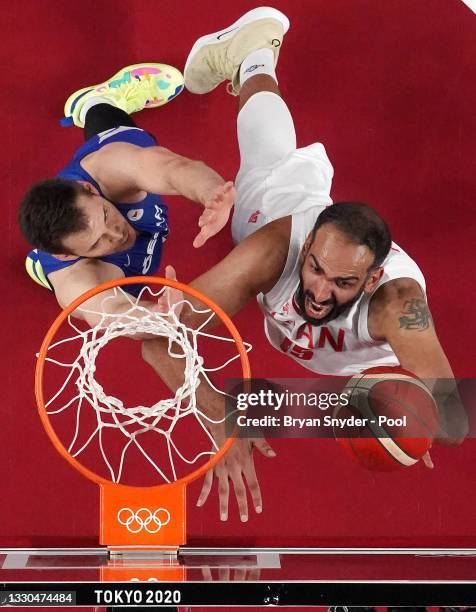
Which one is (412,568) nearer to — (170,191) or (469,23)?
(170,191)

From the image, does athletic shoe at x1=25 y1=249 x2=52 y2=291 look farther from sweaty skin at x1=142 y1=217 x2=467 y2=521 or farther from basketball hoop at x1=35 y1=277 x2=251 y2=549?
sweaty skin at x1=142 y1=217 x2=467 y2=521

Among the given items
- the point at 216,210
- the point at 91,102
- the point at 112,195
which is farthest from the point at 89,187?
the point at 216,210

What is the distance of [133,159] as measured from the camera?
302 centimetres

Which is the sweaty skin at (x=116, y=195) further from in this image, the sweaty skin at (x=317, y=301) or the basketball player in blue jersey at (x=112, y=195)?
the sweaty skin at (x=317, y=301)

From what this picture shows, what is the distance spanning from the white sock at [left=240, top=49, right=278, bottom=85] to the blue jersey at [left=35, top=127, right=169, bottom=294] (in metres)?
0.40

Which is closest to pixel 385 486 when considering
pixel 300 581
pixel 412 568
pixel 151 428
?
pixel 412 568

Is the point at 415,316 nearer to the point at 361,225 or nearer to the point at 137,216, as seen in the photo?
the point at 361,225

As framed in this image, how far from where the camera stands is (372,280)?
2.99 metres

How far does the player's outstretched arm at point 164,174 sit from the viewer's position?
297cm

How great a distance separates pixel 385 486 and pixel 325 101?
135 centimetres

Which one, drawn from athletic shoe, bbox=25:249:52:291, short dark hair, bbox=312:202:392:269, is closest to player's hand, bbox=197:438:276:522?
short dark hair, bbox=312:202:392:269

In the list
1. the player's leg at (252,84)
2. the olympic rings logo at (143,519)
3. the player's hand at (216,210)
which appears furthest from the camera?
the player's leg at (252,84)

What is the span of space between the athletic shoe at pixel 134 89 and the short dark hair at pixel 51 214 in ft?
0.83

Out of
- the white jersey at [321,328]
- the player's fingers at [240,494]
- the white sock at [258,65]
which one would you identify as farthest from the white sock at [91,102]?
the player's fingers at [240,494]
